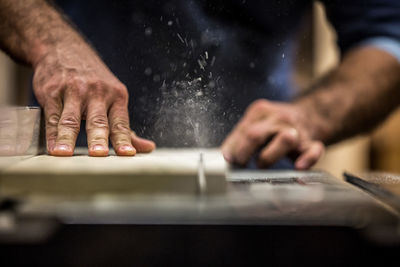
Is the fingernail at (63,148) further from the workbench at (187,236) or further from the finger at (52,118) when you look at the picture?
the workbench at (187,236)

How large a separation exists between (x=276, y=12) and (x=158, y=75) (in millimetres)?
193

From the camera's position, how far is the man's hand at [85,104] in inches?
18.0

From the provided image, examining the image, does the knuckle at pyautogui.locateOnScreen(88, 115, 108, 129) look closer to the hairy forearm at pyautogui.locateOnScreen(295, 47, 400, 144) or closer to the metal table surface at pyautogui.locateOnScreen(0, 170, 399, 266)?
the metal table surface at pyautogui.locateOnScreen(0, 170, 399, 266)

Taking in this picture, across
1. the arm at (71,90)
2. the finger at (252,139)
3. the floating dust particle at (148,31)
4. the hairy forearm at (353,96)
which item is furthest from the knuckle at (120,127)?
the hairy forearm at (353,96)

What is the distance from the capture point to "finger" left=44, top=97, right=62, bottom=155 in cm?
47

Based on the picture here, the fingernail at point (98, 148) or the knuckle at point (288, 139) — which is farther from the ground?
the fingernail at point (98, 148)

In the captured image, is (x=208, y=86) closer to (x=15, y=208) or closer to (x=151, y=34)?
(x=151, y=34)

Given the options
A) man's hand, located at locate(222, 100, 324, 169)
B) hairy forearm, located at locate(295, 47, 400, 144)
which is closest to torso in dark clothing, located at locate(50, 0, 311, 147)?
man's hand, located at locate(222, 100, 324, 169)

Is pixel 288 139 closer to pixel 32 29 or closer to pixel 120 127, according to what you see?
pixel 120 127

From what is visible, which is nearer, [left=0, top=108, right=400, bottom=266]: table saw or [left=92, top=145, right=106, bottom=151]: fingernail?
[left=0, top=108, right=400, bottom=266]: table saw

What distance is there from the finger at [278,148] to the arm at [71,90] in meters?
0.24

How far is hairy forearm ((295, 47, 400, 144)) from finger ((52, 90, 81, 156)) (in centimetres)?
51

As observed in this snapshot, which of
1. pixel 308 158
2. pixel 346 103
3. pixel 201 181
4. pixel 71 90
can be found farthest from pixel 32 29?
pixel 346 103

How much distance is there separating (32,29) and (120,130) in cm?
20
